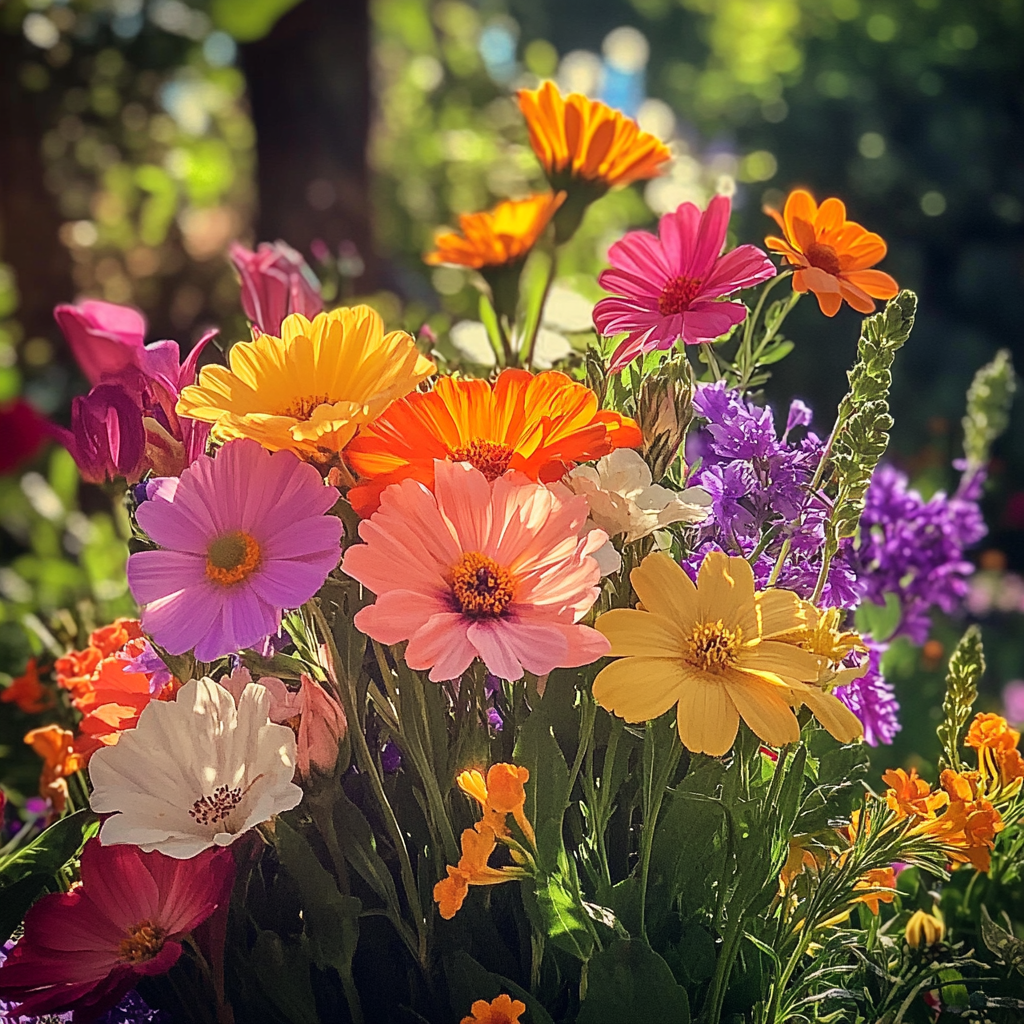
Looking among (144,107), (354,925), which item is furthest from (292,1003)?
(144,107)

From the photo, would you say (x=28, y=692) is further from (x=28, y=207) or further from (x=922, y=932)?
(x=28, y=207)

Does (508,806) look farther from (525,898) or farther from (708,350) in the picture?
(708,350)

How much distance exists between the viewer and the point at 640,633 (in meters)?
0.33

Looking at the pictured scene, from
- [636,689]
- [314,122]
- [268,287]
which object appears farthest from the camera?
[314,122]

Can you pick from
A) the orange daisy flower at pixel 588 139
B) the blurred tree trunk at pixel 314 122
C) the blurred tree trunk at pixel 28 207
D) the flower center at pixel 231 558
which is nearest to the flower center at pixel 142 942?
the flower center at pixel 231 558

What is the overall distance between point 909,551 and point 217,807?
408 mm

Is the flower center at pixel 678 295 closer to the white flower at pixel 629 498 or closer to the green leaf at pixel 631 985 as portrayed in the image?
the white flower at pixel 629 498

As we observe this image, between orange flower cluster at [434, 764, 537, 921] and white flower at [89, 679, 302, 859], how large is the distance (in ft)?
0.17

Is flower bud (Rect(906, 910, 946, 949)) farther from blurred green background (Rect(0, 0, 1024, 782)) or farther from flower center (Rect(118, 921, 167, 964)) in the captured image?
blurred green background (Rect(0, 0, 1024, 782))

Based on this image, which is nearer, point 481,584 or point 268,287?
point 481,584

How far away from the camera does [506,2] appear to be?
11.7 ft

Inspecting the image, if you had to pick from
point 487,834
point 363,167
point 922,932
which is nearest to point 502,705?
point 487,834

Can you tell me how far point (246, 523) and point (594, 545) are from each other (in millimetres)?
103

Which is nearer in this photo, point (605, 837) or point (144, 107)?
point (605, 837)
